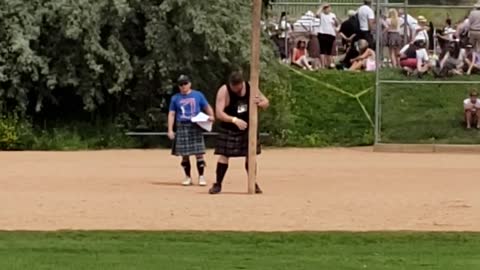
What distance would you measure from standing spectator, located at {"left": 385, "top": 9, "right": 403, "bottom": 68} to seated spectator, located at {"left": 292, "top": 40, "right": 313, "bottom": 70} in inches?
107

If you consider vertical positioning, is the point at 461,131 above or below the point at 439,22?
below

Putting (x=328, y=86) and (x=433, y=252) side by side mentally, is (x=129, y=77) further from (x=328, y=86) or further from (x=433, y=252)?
(x=433, y=252)

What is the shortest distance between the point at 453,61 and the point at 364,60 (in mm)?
3523

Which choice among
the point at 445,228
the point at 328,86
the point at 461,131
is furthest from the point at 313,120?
the point at 445,228

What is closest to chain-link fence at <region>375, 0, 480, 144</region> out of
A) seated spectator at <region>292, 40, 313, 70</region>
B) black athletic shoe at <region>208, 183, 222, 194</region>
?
seated spectator at <region>292, 40, 313, 70</region>

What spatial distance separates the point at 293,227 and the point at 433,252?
80.7 inches

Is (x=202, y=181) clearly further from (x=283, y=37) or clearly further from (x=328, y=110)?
(x=283, y=37)

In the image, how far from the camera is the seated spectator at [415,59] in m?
30.5

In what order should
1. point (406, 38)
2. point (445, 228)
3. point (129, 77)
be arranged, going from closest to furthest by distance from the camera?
point (445, 228)
point (129, 77)
point (406, 38)

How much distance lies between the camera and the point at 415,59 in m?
30.7

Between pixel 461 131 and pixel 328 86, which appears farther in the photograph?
pixel 328 86

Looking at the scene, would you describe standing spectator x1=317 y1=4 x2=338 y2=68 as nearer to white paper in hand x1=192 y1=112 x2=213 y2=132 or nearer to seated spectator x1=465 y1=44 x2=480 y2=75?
seated spectator x1=465 y1=44 x2=480 y2=75

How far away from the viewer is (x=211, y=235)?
12375 millimetres

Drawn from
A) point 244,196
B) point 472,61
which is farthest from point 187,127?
point 472,61
